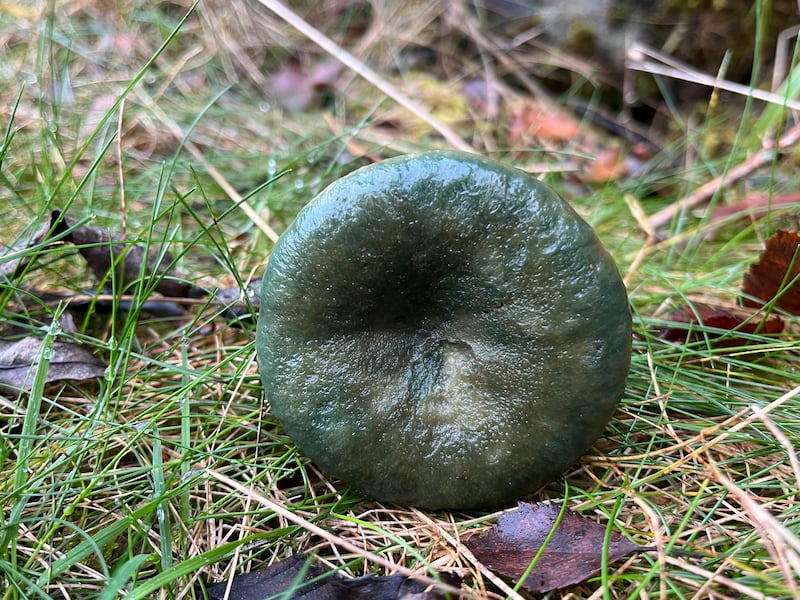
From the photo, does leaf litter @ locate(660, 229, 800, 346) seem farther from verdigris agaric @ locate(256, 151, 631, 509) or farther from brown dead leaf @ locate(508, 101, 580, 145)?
brown dead leaf @ locate(508, 101, 580, 145)

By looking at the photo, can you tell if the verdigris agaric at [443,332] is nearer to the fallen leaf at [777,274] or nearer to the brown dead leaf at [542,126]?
the fallen leaf at [777,274]

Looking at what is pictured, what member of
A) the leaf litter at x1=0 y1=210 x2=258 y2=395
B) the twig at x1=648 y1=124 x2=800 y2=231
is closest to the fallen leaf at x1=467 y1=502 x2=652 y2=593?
the leaf litter at x1=0 y1=210 x2=258 y2=395

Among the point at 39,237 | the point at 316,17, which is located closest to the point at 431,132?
the point at 316,17

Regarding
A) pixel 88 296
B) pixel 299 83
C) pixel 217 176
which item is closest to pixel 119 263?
pixel 88 296

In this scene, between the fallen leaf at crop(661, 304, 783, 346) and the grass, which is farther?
the fallen leaf at crop(661, 304, 783, 346)

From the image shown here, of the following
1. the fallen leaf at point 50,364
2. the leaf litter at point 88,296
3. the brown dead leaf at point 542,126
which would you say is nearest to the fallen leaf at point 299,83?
the brown dead leaf at point 542,126

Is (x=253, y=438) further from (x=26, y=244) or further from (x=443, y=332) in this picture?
(x=26, y=244)
